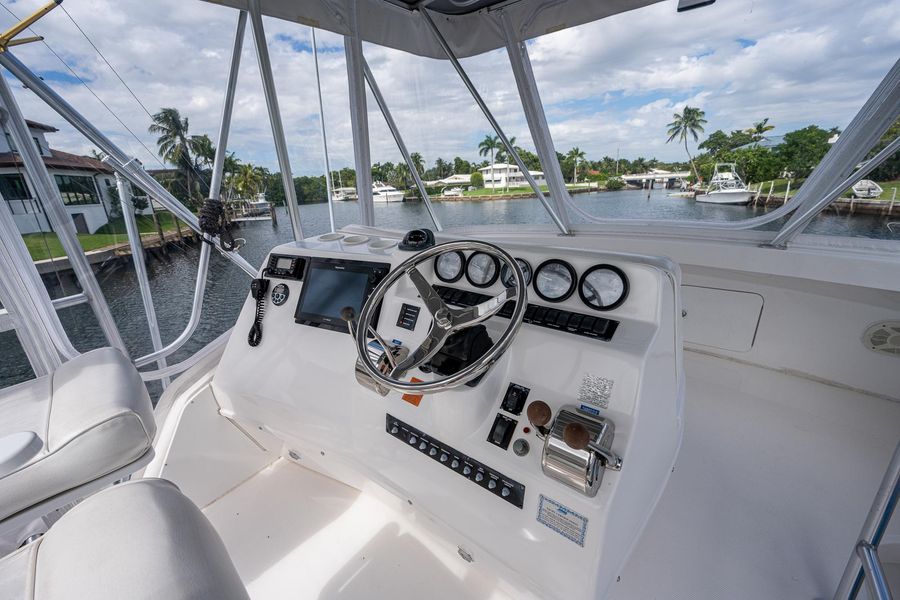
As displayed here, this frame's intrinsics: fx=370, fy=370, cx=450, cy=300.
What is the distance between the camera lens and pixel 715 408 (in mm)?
1968

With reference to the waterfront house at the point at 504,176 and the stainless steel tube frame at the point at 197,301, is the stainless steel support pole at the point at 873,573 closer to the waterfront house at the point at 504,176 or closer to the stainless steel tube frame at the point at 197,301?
the waterfront house at the point at 504,176

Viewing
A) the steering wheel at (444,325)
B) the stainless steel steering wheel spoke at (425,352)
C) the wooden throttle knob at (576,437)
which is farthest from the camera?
the stainless steel steering wheel spoke at (425,352)

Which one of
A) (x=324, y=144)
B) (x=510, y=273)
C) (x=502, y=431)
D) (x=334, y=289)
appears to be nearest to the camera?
(x=502, y=431)

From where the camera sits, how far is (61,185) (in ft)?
5.57

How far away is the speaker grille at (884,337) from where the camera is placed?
1808 millimetres

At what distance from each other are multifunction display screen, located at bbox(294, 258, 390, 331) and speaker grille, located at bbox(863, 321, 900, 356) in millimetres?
2418

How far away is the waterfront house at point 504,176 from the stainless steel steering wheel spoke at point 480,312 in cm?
212

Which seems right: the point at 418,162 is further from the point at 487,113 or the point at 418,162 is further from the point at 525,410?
the point at 525,410

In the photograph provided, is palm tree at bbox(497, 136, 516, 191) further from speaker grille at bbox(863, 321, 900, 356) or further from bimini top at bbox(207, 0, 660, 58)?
speaker grille at bbox(863, 321, 900, 356)

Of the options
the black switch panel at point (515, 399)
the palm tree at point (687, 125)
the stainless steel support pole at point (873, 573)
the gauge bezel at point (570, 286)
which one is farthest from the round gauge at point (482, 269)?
the palm tree at point (687, 125)

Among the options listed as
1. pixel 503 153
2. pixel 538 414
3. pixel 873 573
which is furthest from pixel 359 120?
pixel 873 573

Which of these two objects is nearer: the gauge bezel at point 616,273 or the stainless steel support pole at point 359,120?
the gauge bezel at point 616,273

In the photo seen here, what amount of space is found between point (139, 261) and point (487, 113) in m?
2.24

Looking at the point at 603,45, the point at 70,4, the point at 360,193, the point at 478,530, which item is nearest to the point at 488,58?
the point at 603,45
